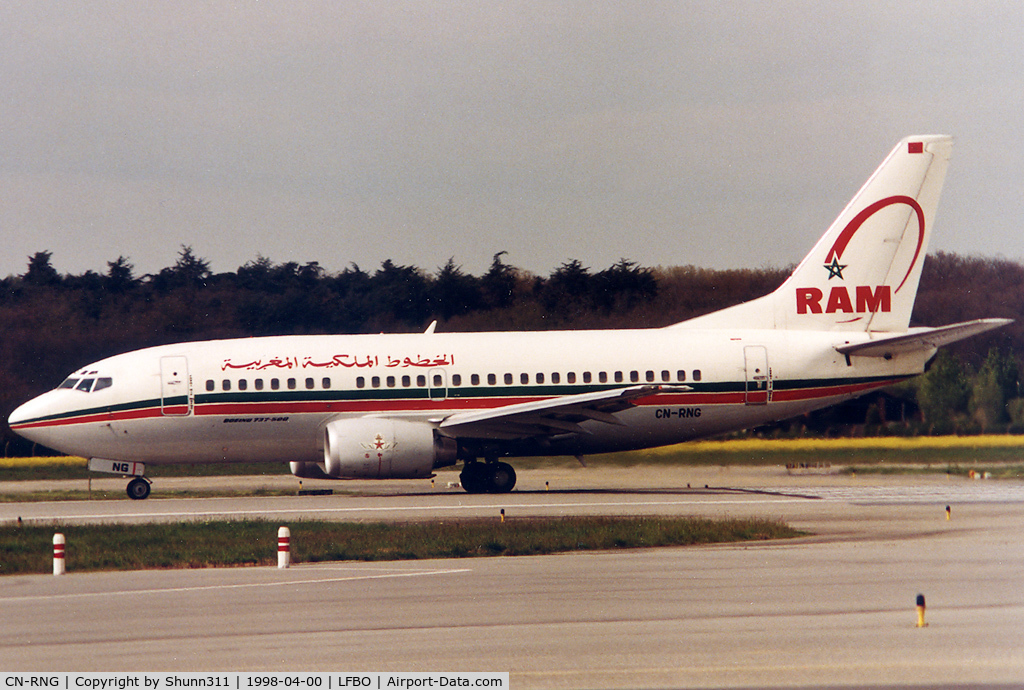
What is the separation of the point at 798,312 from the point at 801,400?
2733 millimetres

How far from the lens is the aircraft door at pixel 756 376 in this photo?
31.2m

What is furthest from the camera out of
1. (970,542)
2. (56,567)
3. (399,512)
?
(399,512)

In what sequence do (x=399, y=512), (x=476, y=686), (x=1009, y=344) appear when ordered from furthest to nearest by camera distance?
(x=1009, y=344), (x=399, y=512), (x=476, y=686)

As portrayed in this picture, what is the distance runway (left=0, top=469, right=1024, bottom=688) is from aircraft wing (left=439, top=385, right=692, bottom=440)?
8047 millimetres

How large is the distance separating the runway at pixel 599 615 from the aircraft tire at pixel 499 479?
10586 mm

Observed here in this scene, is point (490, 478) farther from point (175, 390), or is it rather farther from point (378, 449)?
point (175, 390)

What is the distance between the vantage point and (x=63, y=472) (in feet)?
132

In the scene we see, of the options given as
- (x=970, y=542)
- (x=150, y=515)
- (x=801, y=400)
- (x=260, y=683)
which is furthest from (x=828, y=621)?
(x=801, y=400)

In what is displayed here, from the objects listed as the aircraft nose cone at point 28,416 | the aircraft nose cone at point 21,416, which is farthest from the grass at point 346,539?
the aircraft nose cone at point 21,416

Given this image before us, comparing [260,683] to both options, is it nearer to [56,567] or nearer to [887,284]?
[56,567]

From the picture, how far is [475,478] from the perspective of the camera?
30.9m

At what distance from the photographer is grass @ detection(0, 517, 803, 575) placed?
18.6 meters

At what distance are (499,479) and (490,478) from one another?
25cm

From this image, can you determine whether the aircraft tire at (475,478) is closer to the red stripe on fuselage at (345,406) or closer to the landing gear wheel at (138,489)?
the red stripe on fuselage at (345,406)
